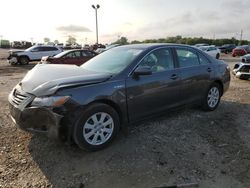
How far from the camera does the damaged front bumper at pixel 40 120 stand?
369 cm

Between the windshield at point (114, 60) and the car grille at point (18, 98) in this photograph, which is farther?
the windshield at point (114, 60)

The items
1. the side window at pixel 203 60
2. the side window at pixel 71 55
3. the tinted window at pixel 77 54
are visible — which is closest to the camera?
the side window at pixel 203 60

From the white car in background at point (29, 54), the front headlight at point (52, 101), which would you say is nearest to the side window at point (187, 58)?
the front headlight at point (52, 101)

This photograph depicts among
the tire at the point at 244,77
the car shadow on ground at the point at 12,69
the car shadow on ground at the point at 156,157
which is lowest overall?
the car shadow on ground at the point at 156,157

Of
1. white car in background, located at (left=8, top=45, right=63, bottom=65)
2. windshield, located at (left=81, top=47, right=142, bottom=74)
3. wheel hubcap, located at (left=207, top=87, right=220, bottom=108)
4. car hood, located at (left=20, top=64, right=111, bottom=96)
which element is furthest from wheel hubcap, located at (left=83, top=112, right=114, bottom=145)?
white car in background, located at (left=8, top=45, right=63, bottom=65)

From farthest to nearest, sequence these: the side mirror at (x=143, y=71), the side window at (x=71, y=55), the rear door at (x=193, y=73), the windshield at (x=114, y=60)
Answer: the side window at (x=71, y=55) < the rear door at (x=193, y=73) < the windshield at (x=114, y=60) < the side mirror at (x=143, y=71)

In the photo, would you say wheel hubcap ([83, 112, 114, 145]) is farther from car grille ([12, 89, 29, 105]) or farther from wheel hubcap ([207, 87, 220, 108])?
wheel hubcap ([207, 87, 220, 108])

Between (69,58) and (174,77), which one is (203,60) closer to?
(174,77)

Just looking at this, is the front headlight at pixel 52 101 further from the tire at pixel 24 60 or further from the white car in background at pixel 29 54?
the tire at pixel 24 60

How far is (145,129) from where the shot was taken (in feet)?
16.2

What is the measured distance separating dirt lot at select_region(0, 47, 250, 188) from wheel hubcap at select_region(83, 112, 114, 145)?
0.65 ft

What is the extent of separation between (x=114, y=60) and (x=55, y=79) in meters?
1.24

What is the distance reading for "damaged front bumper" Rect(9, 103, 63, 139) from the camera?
3.69m

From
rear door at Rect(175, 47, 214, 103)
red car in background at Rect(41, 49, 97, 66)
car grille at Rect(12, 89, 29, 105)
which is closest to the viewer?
car grille at Rect(12, 89, 29, 105)
